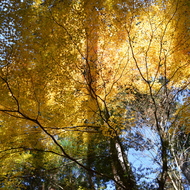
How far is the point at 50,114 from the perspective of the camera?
3879 mm

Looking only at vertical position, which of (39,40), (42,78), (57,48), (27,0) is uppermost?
(27,0)

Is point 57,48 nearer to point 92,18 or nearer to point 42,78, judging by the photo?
point 42,78

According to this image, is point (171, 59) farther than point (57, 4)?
Yes

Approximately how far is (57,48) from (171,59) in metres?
2.55

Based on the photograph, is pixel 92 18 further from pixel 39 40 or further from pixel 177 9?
pixel 177 9

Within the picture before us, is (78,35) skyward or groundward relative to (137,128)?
groundward

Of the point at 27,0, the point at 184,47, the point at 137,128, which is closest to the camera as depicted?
the point at 27,0

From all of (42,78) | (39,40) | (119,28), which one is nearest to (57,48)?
(39,40)

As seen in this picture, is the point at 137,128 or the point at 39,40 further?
the point at 137,128

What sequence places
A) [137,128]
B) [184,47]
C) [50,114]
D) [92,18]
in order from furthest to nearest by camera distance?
[137,128] < [50,114] < [184,47] < [92,18]

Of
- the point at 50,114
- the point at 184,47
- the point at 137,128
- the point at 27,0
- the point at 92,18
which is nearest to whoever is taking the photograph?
the point at 27,0

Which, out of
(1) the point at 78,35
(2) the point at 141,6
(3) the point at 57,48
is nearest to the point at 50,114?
(3) the point at 57,48

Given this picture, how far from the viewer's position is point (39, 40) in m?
2.88

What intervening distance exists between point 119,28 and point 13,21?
168cm
